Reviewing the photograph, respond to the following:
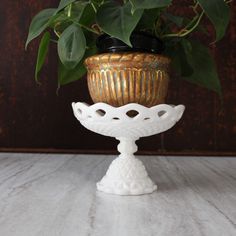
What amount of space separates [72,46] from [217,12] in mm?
269

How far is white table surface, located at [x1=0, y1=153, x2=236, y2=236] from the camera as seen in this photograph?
470 mm

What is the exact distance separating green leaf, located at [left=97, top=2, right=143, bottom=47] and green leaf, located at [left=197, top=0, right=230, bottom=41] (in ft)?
0.36

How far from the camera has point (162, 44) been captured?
2.19 feet

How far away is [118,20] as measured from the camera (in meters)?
0.57

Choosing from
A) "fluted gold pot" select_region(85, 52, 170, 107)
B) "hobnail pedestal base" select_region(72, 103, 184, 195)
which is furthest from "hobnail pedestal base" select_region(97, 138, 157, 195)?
"fluted gold pot" select_region(85, 52, 170, 107)

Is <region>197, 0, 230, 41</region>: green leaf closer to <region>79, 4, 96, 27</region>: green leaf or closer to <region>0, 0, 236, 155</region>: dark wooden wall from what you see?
<region>79, 4, 96, 27</region>: green leaf

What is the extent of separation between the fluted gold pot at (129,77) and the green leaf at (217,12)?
0.38 feet

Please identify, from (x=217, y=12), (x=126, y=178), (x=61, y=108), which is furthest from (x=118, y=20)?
(x=61, y=108)

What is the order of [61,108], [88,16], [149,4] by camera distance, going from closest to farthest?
[149,4] < [88,16] < [61,108]

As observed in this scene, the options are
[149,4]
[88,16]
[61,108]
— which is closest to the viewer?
[149,4]

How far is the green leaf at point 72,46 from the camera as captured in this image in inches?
24.3

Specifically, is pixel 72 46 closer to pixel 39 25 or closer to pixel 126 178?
pixel 39 25

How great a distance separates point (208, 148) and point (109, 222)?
84 cm

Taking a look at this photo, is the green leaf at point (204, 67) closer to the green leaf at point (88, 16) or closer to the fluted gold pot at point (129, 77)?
the fluted gold pot at point (129, 77)
